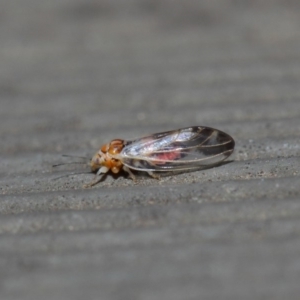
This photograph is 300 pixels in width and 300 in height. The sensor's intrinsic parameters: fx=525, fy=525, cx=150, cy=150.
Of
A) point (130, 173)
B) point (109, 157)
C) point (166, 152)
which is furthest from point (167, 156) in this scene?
point (109, 157)

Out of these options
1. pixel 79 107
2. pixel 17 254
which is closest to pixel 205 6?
pixel 79 107

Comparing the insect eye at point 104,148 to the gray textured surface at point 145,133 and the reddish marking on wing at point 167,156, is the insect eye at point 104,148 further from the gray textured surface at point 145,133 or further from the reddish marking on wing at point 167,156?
the reddish marking on wing at point 167,156

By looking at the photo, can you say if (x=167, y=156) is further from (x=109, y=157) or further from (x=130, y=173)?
(x=109, y=157)

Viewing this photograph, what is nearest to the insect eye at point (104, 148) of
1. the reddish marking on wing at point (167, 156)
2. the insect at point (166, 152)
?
the insect at point (166, 152)

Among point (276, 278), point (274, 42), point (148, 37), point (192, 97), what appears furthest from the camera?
point (148, 37)

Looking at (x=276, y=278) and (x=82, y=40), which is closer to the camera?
(x=276, y=278)

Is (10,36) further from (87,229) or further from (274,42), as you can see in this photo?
(87,229)
